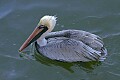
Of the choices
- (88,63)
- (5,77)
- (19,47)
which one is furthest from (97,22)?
(5,77)

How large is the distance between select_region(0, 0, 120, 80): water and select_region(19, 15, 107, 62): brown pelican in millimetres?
173

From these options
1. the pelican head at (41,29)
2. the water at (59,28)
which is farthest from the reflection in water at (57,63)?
the pelican head at (41,29)

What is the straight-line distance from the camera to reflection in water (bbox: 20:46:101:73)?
27.3 ft

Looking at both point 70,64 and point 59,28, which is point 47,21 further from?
point 70,64

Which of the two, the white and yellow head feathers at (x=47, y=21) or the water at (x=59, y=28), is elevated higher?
the white and yellow head feathers at (x=47, y=21)

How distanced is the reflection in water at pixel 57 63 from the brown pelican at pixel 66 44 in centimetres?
10

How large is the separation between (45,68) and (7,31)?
5.57 ft

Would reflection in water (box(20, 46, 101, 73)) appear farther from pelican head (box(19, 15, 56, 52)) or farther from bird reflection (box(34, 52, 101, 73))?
pelican head (box(19, 15, 56, 52))

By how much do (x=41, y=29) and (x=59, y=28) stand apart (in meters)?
0.95

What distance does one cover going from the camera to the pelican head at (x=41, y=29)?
334 inches

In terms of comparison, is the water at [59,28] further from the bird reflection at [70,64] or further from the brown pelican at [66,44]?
the brown pelican at [66,44]

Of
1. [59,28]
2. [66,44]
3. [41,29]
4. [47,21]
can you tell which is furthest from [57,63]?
[59,28]

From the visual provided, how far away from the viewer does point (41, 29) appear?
28.1ft

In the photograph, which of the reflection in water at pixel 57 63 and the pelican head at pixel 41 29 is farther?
the pelican head at pixel 41 29
